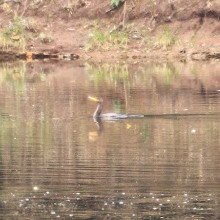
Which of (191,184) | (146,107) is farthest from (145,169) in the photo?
(146,107)

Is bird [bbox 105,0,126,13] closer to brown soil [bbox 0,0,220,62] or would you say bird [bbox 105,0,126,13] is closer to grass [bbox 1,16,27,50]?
brown soil [bbox 0,0,220,62]

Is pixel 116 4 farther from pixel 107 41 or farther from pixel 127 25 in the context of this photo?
pixel 107 41

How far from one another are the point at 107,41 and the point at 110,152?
2693 centimetres

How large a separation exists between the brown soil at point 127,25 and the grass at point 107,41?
0.25 metres

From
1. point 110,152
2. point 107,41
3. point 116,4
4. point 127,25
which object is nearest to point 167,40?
point 107,41

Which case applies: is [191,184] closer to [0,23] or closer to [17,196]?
[17,196]

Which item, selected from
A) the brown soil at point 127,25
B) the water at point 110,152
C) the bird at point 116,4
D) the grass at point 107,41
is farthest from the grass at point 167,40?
the water at point 110,152

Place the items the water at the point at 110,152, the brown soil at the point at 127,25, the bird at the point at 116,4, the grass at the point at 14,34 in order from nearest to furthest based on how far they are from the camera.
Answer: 1. the water at the point at 110,152
2. the brown soil at the point at 127,25
3. the grass at the point at 14,34
4. the bird at the point at 116,4

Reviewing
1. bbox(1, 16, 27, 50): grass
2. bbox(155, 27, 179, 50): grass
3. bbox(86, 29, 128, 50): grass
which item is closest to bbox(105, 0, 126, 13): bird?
bbox(86, 29, 128, 50): grass

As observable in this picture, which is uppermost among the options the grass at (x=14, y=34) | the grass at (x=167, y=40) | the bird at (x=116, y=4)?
the bird at (x=116, y=4)

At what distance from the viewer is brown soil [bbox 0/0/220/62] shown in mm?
38750

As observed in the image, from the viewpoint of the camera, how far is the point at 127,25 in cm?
4125

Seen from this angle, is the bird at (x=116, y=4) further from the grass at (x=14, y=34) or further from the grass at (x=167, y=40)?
the grass at (x=14, y=34)

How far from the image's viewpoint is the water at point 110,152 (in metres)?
9.76
